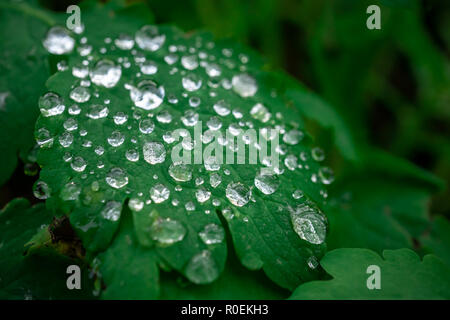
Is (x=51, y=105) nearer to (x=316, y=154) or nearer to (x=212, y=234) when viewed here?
(x=212, y=234)

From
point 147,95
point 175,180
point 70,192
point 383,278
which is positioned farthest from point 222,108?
point 383,278

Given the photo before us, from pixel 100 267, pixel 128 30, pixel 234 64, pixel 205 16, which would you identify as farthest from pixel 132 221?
pixel 205 16

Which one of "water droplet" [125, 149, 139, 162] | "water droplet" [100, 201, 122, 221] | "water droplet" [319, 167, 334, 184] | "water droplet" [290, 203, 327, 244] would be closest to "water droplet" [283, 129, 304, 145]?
"water droplet" [319, 167, 334, 184]

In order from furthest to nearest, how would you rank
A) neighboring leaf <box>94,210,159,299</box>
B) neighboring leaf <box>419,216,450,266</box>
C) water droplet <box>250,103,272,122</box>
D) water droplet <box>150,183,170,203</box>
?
neighboring leaf <box>419,216,450,266</box>
water droplet <box>250,103,272,122</box>
water droplet <box>150,183,170,203</box>
neighboring leaf <box>94,210,159,299</box>

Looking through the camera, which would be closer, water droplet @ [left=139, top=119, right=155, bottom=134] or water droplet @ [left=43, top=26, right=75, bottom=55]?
water droplet @ [left=139, top=119, right=155, bottom=134]

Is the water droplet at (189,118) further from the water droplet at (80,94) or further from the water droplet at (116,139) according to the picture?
the water droplet at (80,94)

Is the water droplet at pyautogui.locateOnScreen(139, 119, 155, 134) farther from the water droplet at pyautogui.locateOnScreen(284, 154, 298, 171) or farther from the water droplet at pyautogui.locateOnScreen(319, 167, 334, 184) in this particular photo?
the water droplet at pyautogui.locateOnScreen(319, 167, 334, 184)

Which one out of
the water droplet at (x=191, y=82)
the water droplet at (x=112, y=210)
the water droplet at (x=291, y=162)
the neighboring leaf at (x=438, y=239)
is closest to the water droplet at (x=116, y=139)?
the water droplet at (x=112, y=210)
